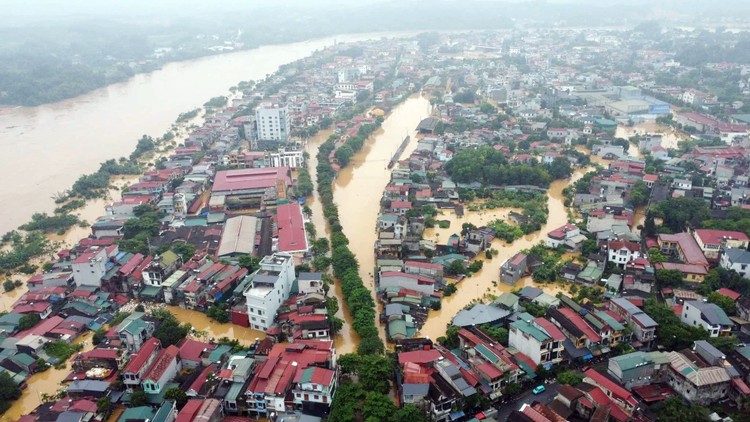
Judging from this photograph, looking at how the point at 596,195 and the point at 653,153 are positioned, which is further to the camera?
the point at 653,153

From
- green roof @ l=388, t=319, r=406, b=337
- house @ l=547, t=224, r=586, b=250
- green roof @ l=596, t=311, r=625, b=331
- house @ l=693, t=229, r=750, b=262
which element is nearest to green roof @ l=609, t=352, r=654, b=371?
green roof @ l=596, t=311, r=625, b=331

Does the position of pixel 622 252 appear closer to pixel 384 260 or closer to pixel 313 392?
pixel 384 260

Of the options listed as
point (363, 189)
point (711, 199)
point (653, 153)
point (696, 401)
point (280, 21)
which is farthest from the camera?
point (280, 21)

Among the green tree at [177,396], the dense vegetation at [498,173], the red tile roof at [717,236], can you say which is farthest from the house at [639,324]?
the dense vegetation at [498,173]

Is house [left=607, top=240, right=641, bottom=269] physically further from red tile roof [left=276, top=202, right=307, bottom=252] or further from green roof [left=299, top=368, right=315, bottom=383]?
green roof [left=299, top=368, right=315, bottom=383]

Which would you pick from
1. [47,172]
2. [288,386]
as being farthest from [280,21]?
[288,386]

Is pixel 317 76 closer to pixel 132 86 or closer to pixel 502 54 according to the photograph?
pixel 132 86
